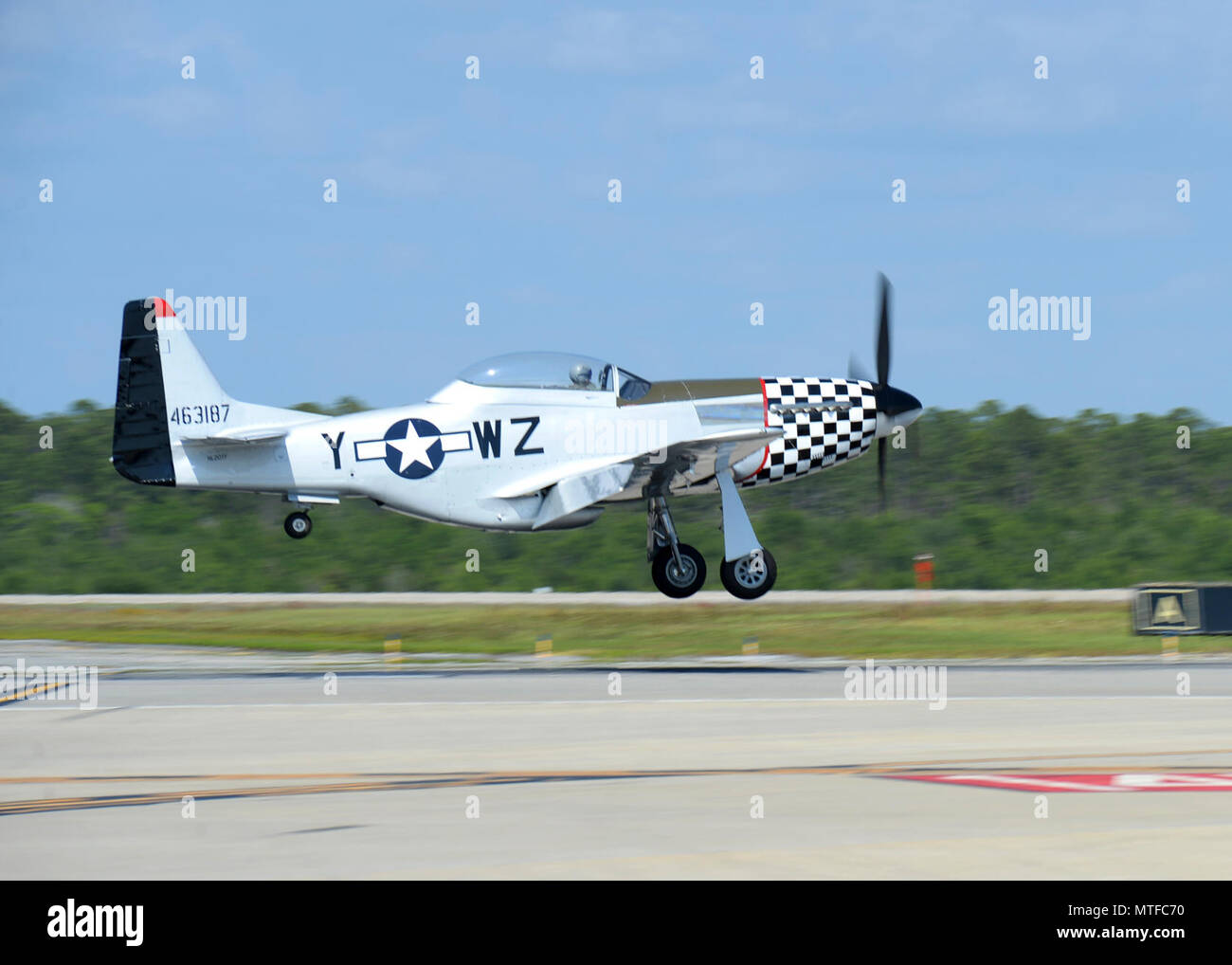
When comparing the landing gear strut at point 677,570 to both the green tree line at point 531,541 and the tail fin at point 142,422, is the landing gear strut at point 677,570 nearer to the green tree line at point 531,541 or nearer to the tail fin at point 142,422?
the tail fin at point 142,422

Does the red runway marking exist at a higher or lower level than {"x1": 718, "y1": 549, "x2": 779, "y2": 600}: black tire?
lower

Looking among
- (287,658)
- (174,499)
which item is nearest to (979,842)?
(287,658)

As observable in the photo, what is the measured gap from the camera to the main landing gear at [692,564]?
73.7 ft

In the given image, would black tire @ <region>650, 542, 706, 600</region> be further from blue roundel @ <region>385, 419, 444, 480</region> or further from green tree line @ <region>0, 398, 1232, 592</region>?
green tree line @ <region>0, 398, 1232, 592</region>

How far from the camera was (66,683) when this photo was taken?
1830 cm

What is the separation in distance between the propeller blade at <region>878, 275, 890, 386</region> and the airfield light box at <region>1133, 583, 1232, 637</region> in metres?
6.16

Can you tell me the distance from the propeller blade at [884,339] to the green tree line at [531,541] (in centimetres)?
1539

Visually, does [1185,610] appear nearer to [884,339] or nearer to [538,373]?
[884,339]

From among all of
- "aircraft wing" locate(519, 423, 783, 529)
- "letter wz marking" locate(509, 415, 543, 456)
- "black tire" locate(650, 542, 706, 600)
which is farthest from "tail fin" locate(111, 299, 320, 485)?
"black tire" locate(650, 542, 706, 600)

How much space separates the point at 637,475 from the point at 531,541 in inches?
1084

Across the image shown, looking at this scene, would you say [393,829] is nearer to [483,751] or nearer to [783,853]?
[783,853]

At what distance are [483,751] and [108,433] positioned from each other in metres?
52.7

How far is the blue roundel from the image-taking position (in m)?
22.5

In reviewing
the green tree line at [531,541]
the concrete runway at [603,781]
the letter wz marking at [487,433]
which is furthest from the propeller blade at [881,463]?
the green tree line at [531,541]
